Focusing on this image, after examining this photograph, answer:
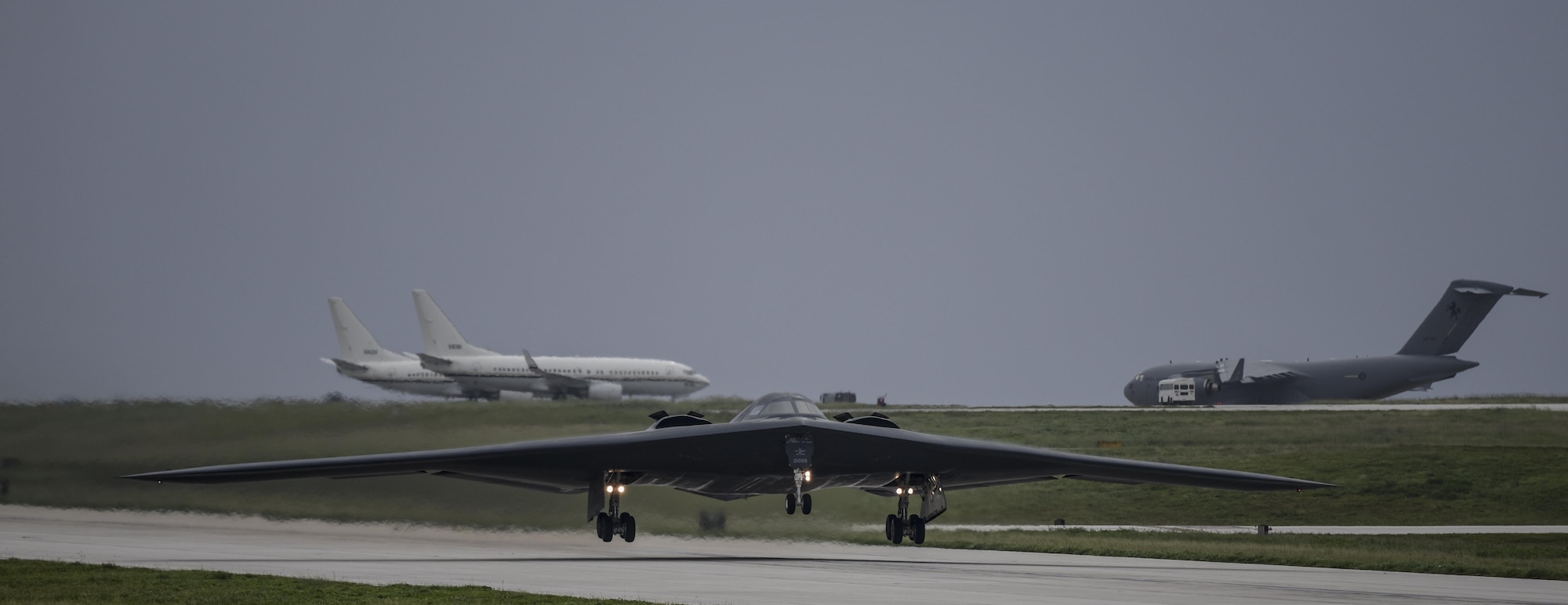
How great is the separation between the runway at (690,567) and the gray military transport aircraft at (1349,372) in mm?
47675

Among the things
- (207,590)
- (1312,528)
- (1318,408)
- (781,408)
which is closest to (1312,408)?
(1318,408)

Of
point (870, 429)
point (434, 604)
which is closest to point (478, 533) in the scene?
point (870, 429)

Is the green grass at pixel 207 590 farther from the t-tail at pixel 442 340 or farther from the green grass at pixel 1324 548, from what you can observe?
the t-tail at pixel 442 340

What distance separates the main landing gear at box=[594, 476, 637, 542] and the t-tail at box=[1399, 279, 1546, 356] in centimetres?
6150

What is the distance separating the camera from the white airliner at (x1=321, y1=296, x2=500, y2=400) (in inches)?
2854

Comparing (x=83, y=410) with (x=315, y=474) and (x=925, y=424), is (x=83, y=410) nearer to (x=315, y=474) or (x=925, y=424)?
(x=315, y=474)

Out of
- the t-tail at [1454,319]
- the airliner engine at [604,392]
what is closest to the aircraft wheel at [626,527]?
the airliner engine at [604,392]

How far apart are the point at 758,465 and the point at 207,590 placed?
6.90 meters

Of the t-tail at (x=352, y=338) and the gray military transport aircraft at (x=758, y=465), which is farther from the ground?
the t-tail at (x=352, y=338)

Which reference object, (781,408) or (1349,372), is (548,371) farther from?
(781,408)

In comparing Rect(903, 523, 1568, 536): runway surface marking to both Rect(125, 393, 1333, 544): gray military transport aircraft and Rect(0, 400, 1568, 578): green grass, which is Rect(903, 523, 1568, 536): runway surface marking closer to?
Rect(0, 400, 1568, 578): green grass

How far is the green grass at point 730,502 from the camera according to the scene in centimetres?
2481

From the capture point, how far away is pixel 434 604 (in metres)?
13.9

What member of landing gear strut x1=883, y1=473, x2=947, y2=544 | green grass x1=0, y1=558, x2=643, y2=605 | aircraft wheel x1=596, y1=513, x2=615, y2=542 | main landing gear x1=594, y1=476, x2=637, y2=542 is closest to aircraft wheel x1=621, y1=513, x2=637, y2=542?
main landing gear x1=594, y1=476, x2=637, y2=542
